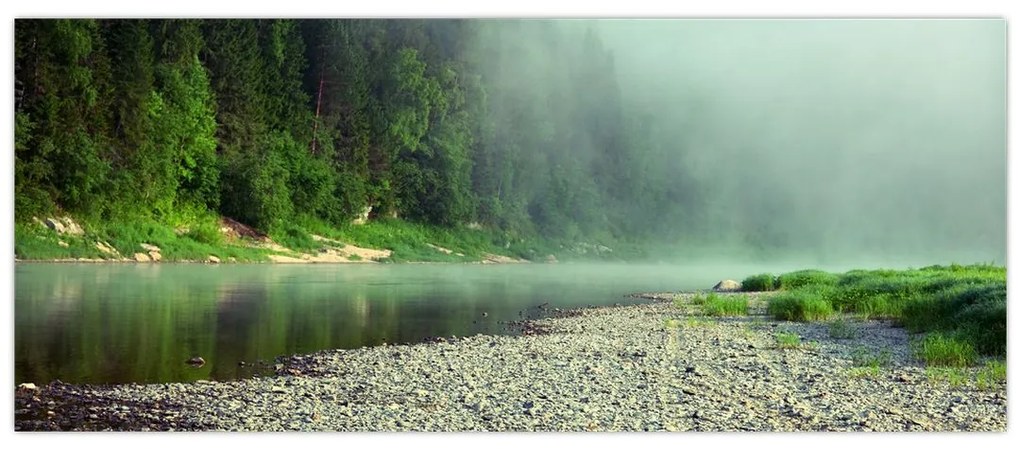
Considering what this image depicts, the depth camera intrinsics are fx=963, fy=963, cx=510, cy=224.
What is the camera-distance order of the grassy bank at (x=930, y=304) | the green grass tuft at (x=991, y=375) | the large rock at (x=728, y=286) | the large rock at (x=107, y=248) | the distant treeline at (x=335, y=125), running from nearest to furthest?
the green grass tuft at (x=991, y=375) < the grassy bank at (x=930, y=304) < the distant treeline at (x=335, y=125) < the large rock at (x=107, y=248) < the large rock at (x=728, y=286)

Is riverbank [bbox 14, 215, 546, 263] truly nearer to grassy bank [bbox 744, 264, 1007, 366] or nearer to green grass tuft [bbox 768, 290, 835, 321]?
grassy bank [bbox 744, 264, 1007, 366]

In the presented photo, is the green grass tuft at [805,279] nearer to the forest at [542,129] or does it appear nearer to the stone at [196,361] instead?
the forest at [542,129]

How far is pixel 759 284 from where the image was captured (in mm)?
25750

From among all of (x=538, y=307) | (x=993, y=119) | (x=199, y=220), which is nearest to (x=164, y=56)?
(x=199, y=220)

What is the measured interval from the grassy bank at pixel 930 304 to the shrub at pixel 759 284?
7.75ft

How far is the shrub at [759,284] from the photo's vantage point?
81.7ft

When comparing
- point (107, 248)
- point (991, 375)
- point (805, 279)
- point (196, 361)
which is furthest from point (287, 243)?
point (991, 375)

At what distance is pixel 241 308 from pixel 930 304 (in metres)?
11.6

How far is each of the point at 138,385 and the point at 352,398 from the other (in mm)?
2277

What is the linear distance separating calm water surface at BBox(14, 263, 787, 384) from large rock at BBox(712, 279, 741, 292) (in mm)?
375

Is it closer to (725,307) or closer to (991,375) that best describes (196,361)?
(991,375)

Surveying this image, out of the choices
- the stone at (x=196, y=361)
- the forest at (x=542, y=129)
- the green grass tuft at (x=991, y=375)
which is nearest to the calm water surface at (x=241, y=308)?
the stone at (x=196, y=361)

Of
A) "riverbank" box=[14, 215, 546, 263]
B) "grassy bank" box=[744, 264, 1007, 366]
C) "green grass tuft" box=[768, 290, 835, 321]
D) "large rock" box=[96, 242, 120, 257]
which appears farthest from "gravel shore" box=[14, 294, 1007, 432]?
"large rock" box=[96, 242, 120, 257]

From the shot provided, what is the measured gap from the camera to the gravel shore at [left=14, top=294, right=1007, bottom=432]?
834cm
